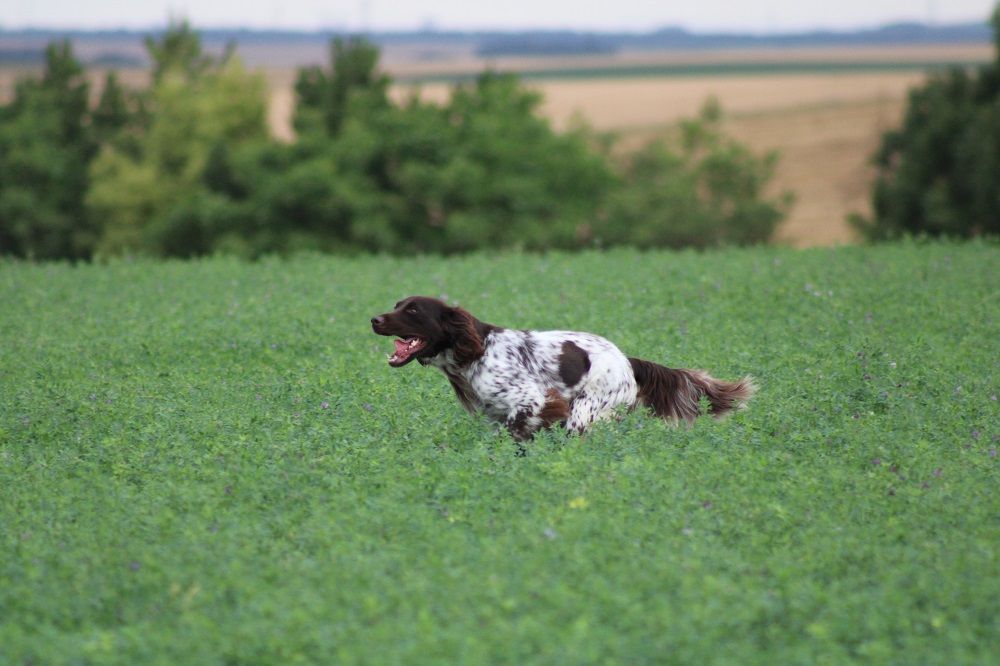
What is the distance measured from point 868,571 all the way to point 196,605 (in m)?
4.20

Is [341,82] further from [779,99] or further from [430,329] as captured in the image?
[779,99]

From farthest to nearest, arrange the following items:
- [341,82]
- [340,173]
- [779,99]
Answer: [779,99], [341,82], [340,173]

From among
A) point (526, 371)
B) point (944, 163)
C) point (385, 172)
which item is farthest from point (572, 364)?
point (944, 163)

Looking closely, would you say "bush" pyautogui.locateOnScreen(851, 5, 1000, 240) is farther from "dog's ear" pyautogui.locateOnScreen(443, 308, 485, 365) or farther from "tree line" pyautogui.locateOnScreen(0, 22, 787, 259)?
"dog's ear" pyautogui.locateOnScreen(443, 308, 485, 365)

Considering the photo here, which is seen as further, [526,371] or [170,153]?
[170,153]

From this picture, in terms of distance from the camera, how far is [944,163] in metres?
46.9

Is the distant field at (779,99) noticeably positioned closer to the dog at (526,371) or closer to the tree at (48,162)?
the tree at (48,162)

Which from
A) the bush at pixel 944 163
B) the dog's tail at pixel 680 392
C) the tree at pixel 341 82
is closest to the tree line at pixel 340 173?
the tree at pixel 341 82

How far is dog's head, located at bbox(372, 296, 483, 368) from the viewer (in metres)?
9.79

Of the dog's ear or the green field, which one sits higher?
the dog's ear

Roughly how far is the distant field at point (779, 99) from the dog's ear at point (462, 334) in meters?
34.3

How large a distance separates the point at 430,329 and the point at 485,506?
205cm

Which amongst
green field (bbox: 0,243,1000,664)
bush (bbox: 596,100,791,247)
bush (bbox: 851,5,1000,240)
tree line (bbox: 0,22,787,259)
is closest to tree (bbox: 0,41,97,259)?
tree line (bbox: 0,22,787,259)

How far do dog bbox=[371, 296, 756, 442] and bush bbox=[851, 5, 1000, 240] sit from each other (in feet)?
114
